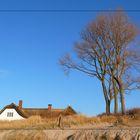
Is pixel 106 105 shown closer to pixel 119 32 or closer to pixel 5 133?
pixel 119 32

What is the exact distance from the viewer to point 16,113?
62.4 metres

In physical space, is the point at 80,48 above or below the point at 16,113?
above

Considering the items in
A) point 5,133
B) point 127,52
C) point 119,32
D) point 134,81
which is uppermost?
point 119,32

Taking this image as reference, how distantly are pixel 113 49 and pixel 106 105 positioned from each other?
6.16 metres

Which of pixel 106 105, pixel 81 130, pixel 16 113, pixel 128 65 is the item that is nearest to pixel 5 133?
pixel 81 130

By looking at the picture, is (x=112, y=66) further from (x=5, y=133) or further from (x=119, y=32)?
(x=5, y=133)

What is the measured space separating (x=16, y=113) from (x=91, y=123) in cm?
4423

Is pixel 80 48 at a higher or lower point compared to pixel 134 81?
higher

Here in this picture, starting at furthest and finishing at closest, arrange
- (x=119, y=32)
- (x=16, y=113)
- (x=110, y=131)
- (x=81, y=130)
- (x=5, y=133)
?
(x=16, y=113) < (x=119, y=32) < (x=5, y=133) < (x=81, y=130) < (x=110, y=131)

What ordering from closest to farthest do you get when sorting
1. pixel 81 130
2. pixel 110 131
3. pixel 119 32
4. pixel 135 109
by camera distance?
pixel 110 131
pixel 81 130
pixel 135 109
pixel 119 32

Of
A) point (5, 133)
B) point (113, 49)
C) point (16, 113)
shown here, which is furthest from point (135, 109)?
point (16, 113)

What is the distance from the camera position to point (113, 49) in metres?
32.2

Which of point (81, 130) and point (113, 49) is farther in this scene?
point (113, 49)

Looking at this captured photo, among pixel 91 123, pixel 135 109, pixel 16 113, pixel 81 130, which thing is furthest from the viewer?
pixel 16 113
